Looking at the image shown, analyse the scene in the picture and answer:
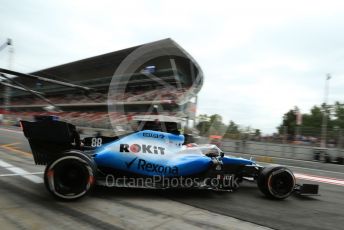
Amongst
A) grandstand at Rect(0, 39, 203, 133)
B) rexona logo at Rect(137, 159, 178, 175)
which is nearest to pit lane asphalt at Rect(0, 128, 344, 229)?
rexona logo at Rect(137, 159, 178, 175)

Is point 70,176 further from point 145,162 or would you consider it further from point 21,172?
point 21,172

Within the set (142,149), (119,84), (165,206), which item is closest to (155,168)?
(142,149)

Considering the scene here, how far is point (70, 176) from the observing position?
4.92 meters

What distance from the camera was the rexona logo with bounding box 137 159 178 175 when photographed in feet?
17.7

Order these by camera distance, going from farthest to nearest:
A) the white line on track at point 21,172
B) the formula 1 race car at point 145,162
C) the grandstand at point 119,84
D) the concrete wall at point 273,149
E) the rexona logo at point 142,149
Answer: the grandstand at point 119,84 < the concrete wall at point 273,149 < the white line on track at point 21,172 < the rexona logo at point 142,149 < the formula 1 race car at point 145,162

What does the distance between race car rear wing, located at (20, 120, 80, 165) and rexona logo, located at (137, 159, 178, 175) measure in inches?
49.5

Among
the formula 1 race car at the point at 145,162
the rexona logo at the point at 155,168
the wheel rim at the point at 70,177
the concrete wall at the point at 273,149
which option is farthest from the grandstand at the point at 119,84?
Answer: the wheel rim at the point at 70,177

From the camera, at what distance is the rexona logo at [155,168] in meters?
5.39

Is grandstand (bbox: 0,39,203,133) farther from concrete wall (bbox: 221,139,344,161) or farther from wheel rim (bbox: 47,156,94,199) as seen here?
wheel rim (bbox: 47,156,94,199)

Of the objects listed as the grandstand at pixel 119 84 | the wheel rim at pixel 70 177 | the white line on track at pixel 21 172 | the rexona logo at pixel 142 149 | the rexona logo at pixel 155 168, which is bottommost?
the white line on track at pixel 21 172

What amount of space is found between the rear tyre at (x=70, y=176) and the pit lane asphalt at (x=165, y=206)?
0.15 m

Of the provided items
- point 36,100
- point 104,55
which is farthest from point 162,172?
point 36,100

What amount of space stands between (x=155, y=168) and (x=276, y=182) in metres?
2.15

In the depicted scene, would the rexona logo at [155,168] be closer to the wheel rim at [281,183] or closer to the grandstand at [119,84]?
the wheel rim at [281,183]
